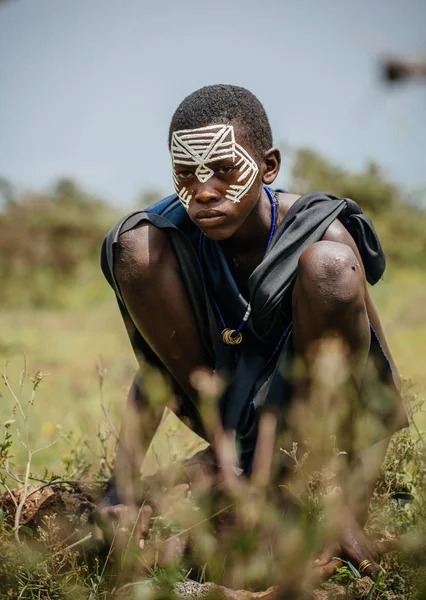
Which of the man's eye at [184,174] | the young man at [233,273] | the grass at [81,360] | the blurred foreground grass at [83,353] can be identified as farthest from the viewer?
the blurred foreground grass at [83,353]

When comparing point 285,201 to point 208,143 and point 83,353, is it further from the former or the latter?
point 83,353

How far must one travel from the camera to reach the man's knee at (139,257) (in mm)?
2436

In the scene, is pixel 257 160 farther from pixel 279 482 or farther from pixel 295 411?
pixel 279 482

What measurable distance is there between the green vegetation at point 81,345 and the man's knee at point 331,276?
1.51 ft

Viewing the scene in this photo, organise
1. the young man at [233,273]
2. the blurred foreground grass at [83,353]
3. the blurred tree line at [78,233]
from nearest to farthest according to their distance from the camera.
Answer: the young man at [233,273] → the blurred foreground grass at [83,353] → the blurred tree line at [78,233]

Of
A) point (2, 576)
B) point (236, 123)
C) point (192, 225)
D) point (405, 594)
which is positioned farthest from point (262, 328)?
point (2, 576)

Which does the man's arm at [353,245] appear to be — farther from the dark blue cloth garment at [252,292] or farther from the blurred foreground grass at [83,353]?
the blurred foreground grass at [83,353]

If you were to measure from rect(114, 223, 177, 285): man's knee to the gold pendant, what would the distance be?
32cm

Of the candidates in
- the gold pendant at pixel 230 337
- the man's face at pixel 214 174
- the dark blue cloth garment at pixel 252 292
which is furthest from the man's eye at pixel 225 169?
the gold pendant at pixel 230 337

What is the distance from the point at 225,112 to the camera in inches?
96.7

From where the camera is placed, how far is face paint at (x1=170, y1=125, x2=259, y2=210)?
95.7 inches

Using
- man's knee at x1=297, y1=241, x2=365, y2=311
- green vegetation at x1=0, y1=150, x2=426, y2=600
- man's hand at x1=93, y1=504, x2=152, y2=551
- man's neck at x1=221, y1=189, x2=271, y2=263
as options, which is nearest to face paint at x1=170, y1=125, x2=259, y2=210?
man's neck at x1=221, y1=189, x2=271, y2=263

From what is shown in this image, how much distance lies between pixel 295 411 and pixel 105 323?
6676mm

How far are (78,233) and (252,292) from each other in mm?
11143
